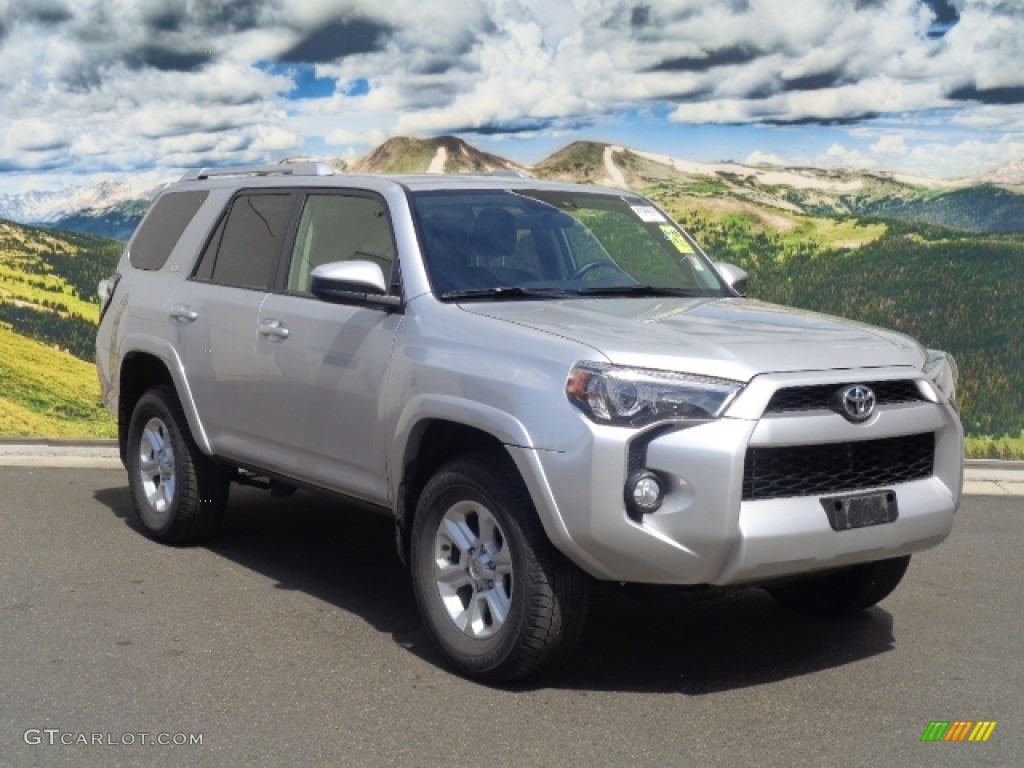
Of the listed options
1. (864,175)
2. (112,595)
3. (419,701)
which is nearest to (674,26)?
(864,175)

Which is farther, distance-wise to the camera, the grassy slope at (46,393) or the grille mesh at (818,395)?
the grassy slope at (46,393)

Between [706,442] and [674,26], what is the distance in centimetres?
783

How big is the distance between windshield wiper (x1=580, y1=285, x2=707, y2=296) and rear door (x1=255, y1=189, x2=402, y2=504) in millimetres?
827

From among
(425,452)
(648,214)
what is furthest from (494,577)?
(648,214)

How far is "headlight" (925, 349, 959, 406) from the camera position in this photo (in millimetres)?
5754

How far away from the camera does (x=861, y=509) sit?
17.7ft

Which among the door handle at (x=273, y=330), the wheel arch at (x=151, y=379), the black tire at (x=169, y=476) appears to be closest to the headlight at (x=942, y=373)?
the door handle at (x=273, y=330)

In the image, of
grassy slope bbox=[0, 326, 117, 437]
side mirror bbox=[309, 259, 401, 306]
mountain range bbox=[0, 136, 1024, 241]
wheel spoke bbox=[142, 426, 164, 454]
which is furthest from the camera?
grassy slope bbox=[0, 326, 117, 437]

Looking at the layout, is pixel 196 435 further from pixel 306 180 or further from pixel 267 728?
pixel 267 728

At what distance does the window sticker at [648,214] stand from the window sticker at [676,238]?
2.7 inches

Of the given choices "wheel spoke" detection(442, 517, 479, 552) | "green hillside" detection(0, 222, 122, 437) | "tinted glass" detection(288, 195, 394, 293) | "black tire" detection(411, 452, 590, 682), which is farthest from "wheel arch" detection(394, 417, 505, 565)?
"green hillside" detection(0, 222, 122, 437)

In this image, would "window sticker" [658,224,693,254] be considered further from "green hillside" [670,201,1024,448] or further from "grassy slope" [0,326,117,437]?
"grassy slope" [0,326,117,437]

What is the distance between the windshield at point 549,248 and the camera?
634 cm

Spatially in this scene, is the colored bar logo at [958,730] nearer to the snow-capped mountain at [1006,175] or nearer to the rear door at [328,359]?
the rear door at [328,359]
